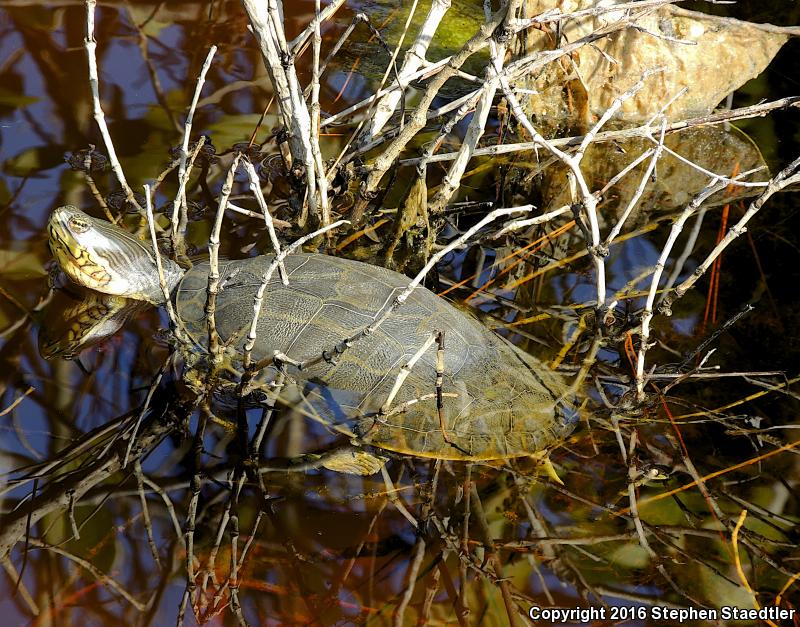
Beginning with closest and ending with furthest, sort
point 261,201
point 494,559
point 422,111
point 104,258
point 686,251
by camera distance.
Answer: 1. point 261,201
2. point 494,559
3. point 422,111
4. point 104,258
5. point 686,251

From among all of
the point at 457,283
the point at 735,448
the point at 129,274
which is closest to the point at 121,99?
the point at 129,274

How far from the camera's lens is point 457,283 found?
9.84ft

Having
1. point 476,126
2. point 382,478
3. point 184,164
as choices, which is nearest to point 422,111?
point 476,126

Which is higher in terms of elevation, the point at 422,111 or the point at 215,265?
the point at 422,111

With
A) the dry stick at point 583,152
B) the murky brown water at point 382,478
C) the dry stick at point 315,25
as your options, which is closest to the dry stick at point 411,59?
the dry stick at point 315,25

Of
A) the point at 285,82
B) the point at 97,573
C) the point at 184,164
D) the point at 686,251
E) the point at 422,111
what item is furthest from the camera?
the point at 686,251

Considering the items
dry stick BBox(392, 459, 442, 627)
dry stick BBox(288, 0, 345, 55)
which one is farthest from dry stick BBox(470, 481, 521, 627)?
dry stick BBox(288, 0, 345, 55)

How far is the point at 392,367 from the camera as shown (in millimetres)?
2270

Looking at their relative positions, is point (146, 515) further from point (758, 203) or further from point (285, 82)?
point (758, 203)

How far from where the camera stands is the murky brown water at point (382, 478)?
2.00 meters

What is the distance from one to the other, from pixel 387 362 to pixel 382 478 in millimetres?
349

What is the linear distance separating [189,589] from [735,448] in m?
1.71

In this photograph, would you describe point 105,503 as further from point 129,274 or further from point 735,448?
point 735,448

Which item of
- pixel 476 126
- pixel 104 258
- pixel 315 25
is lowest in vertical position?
pixel 104 258
